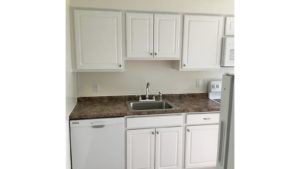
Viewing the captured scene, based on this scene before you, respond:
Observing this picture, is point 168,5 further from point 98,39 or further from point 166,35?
point 98,39

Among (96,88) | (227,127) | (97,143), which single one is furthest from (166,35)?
(227,127)

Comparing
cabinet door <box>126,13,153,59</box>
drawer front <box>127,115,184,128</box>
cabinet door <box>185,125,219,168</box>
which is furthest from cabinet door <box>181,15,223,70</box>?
cabinet door <box>185,125,219,168</box>

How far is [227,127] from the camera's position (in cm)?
103

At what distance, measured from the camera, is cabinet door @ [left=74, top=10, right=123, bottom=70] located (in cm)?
231

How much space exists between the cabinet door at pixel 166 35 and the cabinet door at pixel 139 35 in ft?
0.25

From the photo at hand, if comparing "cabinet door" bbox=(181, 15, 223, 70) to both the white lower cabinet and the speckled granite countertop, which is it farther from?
the white lower cabinet

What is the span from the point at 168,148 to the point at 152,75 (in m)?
1.00

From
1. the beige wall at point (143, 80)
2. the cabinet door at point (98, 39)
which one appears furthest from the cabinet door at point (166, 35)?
the cabinet door at point (98, 39)

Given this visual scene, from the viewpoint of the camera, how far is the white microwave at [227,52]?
8.58 ft

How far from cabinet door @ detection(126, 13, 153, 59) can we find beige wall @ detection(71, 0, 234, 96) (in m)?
0.18

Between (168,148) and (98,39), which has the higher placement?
(98,39)

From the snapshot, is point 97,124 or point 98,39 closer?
point 97,124
